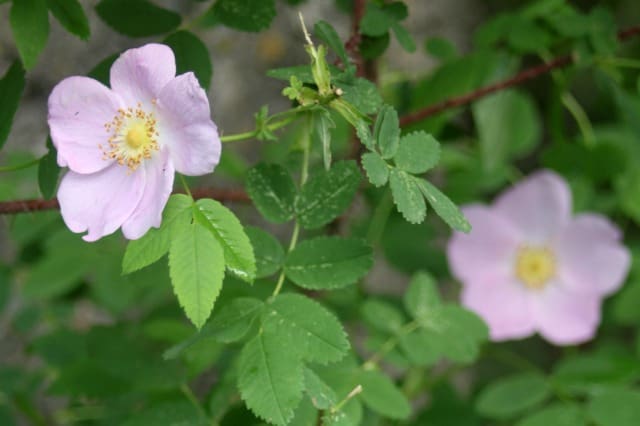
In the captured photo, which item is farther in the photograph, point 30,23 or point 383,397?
point 383,397

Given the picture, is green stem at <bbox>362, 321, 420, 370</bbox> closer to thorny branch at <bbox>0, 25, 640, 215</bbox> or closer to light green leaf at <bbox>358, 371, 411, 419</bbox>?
light green leaf at <bbox>358, 371, 411, 419</bbox>

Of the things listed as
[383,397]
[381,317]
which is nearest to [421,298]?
[381,317]

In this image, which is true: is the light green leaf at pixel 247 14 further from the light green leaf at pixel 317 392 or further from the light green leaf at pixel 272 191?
the light green leaf at pixel 317 392

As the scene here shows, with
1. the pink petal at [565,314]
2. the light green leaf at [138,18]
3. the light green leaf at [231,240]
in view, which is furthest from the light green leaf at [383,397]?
the pink petal at [565,314]

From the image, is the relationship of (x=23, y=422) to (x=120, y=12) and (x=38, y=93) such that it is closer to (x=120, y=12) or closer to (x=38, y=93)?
(x=38, y=93)

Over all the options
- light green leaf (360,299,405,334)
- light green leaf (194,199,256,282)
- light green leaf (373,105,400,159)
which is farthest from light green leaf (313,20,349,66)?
light green leaf (360,299,405,334)

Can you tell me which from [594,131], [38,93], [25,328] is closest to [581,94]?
[594,131]

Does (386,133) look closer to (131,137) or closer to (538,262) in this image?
(131,137)
